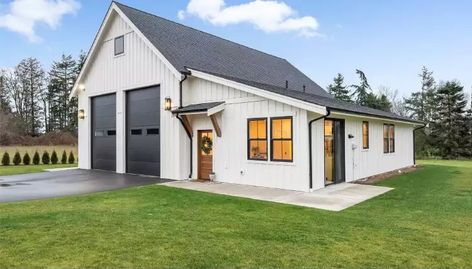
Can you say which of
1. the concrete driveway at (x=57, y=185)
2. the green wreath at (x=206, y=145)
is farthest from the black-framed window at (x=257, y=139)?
the concrete driveway at (x=57, y=185)

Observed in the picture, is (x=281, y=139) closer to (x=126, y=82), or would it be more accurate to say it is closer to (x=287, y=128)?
(x=287, y=128)

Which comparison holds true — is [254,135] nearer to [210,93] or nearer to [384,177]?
[210,93]

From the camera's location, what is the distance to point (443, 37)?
20344 mm

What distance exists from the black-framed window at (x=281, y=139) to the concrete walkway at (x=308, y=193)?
103 cm

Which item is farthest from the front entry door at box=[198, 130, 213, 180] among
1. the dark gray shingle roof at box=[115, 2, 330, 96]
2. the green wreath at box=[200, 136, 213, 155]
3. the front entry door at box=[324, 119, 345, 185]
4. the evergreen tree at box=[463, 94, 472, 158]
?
the evergreen tree at box=[463, 94, 472, 158]

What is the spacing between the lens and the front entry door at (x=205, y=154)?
1173 cm

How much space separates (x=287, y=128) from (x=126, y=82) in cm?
803

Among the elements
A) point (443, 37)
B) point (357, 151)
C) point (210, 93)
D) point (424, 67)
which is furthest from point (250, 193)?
point (424, 67)

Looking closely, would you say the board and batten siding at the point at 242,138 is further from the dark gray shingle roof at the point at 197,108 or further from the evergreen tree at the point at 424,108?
the evergreen tree at the point at 424,108

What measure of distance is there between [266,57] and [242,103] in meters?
11.2

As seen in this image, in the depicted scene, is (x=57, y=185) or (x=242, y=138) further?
(x=57, y=185)

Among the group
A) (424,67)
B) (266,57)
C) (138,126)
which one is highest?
(424,67)

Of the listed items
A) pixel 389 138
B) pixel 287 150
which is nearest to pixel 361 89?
pixel 389 138

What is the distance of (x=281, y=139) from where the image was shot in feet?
32.0
